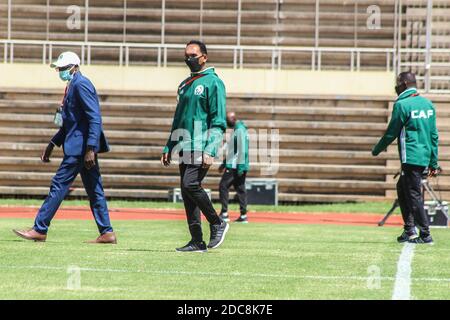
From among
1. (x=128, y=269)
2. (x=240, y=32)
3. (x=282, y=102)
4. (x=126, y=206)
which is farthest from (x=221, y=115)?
(x=240, y=32)

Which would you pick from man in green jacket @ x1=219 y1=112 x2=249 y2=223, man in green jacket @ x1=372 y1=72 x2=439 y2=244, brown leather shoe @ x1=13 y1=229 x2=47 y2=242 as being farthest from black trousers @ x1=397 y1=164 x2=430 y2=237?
man in green jacket @ x1=219 y1=112 x2=249 y2=223

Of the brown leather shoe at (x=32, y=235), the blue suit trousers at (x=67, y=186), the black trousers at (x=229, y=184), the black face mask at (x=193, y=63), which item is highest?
the black face mask at (x=193, y=63)

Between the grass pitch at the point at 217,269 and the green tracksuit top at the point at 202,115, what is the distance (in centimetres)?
100

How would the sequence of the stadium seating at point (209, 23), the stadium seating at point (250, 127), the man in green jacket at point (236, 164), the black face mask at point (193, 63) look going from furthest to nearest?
the stadium seating at point (209, 23)
the stadium seating at point (250, 127)
the man in green jacket at point (236, 164)
the black face mask at point (193, 63)

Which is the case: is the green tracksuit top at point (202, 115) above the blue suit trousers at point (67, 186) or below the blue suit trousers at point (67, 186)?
above

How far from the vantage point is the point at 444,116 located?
83.6ft

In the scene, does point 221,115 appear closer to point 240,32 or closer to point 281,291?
point 281,291

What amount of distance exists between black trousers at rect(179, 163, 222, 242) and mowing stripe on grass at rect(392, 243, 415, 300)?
5.84ft

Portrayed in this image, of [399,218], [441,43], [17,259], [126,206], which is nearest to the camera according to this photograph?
[17,259]

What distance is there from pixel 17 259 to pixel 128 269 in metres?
1.20

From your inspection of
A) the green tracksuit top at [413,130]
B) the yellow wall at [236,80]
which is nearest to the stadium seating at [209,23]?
the yellow wall at [236,80]

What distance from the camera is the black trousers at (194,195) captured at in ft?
33.6

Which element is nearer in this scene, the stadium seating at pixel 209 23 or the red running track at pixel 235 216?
the red running track at pixel 235 216

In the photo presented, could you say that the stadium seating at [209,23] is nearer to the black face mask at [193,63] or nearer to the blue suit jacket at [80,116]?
the blue suit jacket at [80,116]
